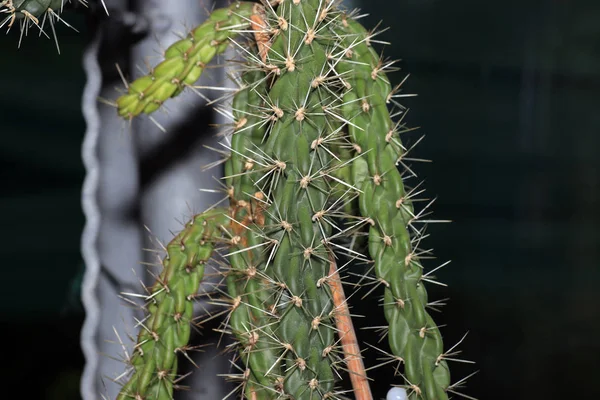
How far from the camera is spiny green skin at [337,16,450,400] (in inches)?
30.2

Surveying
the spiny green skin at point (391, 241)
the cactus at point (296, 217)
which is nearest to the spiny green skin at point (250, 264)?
the cactus at point (296, 217)

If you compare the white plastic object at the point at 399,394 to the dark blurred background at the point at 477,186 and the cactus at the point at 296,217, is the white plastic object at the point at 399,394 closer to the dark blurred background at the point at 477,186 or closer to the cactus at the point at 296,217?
the cactus at the point at 296,217

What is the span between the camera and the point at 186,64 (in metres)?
0.85

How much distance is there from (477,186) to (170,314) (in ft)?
4.94

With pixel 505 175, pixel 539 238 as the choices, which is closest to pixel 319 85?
pixel 505 175

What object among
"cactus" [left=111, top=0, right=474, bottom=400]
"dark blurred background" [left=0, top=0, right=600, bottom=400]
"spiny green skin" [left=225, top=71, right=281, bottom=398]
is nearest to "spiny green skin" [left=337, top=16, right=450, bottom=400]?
"cactus" [left=111, top=0, right=474, bottom=400]

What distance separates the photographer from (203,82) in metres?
1.04

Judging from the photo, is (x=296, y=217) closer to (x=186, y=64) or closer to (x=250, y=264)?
(x=250, y=264)

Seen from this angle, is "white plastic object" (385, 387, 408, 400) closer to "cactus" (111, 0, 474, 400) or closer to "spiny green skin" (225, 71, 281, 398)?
"cactus" (111, 0, 474, 400)

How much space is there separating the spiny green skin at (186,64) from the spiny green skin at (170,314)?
0.55ft

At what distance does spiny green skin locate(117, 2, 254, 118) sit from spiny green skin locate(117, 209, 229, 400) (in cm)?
17

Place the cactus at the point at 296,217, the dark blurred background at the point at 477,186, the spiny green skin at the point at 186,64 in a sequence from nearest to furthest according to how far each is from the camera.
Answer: the cactus at the point at 296,217
the spiny green skin at the point at 186,64
the dark blurred background at the point at 477,186

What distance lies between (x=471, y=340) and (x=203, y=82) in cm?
145

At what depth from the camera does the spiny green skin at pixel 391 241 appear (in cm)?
77
